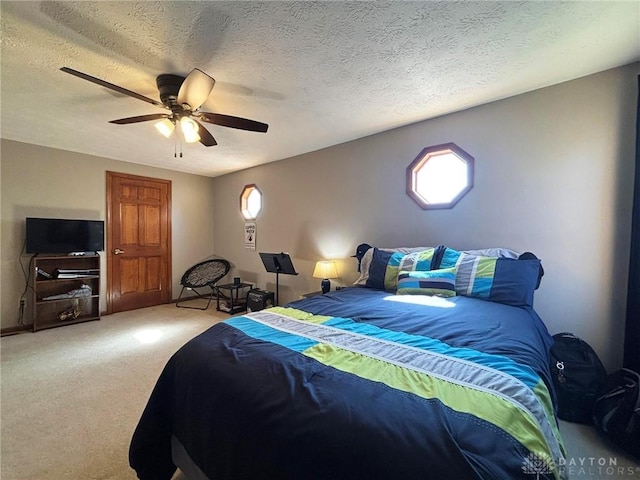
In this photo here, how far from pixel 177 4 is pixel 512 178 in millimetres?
2712

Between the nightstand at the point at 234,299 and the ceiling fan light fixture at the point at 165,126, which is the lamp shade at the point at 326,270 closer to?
the nightstand at the point at 234,299

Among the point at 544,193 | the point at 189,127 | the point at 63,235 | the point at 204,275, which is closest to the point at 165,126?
the point at 189,127

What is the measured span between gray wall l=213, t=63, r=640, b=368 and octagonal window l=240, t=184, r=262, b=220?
1.84 metres

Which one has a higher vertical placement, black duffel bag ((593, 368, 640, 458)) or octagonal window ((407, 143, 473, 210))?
octagonal window ((407, 143, 473, 210))

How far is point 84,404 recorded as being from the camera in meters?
2.06

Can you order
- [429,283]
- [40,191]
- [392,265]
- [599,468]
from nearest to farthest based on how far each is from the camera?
[599,468] < [429,283] < [392,265] < [40,191]

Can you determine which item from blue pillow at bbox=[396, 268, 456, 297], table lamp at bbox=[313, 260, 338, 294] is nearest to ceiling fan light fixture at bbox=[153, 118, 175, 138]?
table lamp at bbox=[313, 260, 338, 294]

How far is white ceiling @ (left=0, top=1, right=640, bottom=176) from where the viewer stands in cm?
149

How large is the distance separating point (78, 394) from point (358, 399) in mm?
2541

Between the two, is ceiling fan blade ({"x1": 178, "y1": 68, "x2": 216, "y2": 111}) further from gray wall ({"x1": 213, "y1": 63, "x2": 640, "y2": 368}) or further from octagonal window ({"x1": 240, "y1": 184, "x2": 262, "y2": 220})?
octagonal window ({"x1": 240, "y1": 184, "x2": 262, "y2": 220})

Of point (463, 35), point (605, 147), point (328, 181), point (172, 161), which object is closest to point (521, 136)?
point (605, 147)

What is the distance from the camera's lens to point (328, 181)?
3.77 meters

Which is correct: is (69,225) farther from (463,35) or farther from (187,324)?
(463,35)

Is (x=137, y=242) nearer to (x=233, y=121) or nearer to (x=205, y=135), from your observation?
(x=205, y=135)
